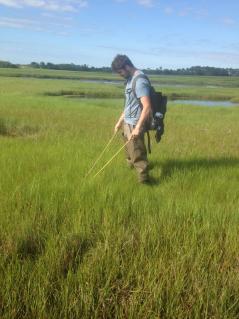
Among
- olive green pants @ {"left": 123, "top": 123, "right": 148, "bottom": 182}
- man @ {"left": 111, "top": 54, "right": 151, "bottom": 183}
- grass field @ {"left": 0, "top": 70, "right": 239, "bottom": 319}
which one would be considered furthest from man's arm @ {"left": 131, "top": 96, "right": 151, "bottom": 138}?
grass field @ {"left": 0, "top": 70, "right": 239, "bottom": 319}

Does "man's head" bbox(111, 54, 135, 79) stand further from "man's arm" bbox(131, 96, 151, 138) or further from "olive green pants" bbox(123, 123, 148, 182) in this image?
"olive green pants" bbox(123, 123, 148, 182)

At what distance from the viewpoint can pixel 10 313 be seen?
3.15m

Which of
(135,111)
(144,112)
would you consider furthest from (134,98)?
(144,112)

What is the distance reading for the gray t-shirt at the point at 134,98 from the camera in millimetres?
5922

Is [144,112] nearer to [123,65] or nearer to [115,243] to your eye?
[123,65]

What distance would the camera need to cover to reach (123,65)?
5.97 m

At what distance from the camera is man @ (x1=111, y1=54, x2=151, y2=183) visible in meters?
5.91

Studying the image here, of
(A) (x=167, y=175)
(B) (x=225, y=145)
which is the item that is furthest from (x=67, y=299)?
(B) (x=225, y=145)

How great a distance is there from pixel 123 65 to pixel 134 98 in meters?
0.45

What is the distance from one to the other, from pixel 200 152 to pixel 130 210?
18.6 feet

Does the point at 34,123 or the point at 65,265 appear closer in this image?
the point at 65,265

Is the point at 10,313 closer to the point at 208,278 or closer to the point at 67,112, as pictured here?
the point at 208,278

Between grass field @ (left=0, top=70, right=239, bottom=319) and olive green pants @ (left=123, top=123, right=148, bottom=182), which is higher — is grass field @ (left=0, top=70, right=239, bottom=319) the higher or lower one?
the lower one

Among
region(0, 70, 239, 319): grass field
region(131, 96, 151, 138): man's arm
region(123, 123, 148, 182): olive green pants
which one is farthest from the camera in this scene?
region(123, 123, 148, 182): olive green pants
